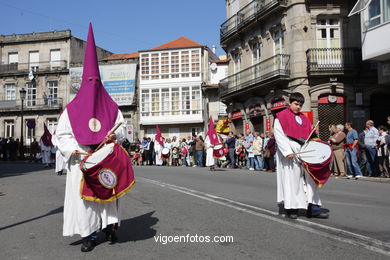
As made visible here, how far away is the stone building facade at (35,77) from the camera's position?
49.2 meters

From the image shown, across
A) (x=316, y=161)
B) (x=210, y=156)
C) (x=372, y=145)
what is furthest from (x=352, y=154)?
(x=316, y=161)

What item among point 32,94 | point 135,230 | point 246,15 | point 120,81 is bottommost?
point 135,230

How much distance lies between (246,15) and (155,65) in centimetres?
1675

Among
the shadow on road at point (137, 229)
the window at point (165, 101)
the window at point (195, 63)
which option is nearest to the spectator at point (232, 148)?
the shadow on road at point (137, 229)

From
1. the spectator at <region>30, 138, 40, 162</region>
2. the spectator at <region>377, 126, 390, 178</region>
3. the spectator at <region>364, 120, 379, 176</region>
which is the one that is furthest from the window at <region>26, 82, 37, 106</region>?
the spectator at <region>377, 126, 390, 178</region>

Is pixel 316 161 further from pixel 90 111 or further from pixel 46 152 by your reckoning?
pixel 46 152

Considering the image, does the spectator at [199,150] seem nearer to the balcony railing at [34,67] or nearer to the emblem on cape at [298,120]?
the emblem on cape at [298,120]

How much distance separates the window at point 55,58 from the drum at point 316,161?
47.9 meters

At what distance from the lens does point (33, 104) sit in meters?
50.1

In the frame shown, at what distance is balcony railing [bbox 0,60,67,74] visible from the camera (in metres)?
49.6

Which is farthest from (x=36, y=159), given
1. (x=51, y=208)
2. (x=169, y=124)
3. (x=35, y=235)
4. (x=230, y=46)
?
(x=35, y=235)

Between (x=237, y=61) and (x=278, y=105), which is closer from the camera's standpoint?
(x=278, y=105)

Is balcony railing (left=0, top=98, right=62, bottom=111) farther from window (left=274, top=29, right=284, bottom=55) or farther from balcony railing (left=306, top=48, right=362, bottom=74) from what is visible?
balcony railing (left=306, top=48, right=362, bottom=74)

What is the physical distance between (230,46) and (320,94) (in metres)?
11.8
